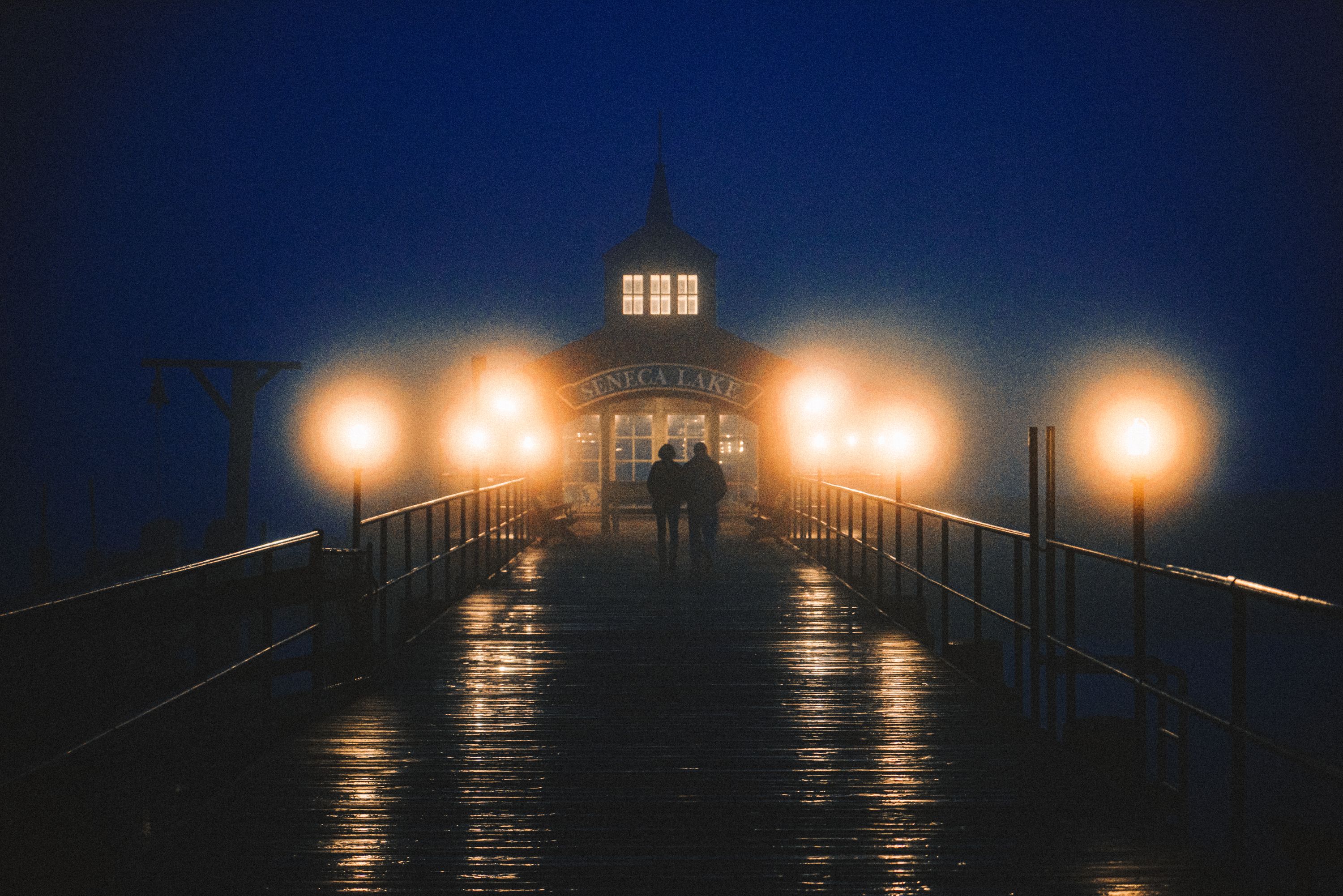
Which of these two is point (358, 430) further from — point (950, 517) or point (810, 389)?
point (810, 389)

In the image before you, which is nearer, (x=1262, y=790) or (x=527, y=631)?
(x=527, y=631)

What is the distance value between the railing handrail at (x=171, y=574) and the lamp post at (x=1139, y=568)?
461 cm

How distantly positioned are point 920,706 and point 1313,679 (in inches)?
1123

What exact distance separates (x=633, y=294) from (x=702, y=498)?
1259 centimetres

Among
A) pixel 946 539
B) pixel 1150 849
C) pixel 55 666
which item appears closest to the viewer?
pixel 1150 849

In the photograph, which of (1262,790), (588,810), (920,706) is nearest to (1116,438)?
(920,706)

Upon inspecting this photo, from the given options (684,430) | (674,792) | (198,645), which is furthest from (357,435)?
(684,430)

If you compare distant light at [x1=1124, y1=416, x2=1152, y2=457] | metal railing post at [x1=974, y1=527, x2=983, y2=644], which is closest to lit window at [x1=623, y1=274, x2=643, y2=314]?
metal railing post at [x1=974, y1=527, x2=983, y2=644]

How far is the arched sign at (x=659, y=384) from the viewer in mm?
20391

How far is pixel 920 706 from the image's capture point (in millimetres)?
5879

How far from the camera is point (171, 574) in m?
4.46

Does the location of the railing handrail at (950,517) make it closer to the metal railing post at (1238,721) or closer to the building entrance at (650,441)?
the metal railing post at (1238,721)

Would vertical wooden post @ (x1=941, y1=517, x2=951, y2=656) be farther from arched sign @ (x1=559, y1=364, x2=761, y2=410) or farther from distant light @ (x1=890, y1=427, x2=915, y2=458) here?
arched sign @ (x1=559, y1=364, x2=761, y2=410)

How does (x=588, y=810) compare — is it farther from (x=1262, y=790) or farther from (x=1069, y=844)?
(x=1262, y=790)
